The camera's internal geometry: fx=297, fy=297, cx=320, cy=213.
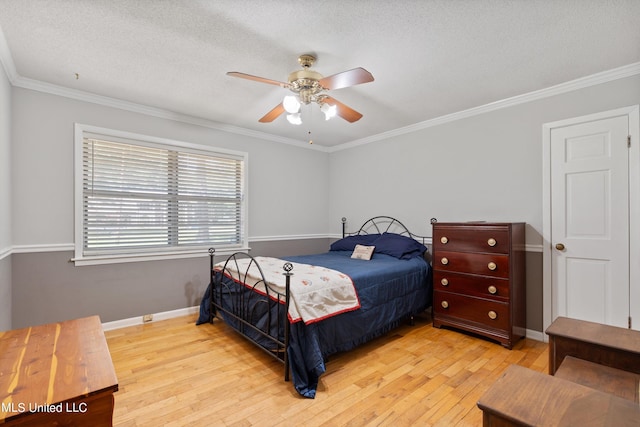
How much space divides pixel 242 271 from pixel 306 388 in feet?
4.08

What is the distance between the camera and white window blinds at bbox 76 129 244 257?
10.1 feet

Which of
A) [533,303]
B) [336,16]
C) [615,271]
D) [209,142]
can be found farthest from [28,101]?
[615,271]

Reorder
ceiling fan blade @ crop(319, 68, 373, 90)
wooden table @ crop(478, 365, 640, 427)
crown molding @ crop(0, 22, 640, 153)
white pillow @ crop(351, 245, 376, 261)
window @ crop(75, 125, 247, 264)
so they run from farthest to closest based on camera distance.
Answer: white pillow @ crop(351, 245, 376, 261) → window @ crop(75, 125, 247, 264) → crown molding @ crop(0, 22, 640, 153) → ceiling fan blade @ crop(319, 68, 373, 90) → wooden table @ crop(478, 365, 640, 427)

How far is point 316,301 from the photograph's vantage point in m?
2.24

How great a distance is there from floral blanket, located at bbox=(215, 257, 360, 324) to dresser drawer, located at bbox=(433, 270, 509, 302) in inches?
47.1

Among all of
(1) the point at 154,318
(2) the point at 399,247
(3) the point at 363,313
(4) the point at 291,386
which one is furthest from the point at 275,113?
(1) the point at 154,318

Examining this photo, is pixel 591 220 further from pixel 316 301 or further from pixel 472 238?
pixel 316 301

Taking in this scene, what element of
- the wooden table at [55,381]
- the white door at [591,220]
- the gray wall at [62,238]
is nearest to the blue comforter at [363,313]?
the gray wall at [62,238]

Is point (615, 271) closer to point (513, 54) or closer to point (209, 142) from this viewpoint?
point (513, 54)

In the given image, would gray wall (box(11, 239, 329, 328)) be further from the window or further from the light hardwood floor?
the light hardwood floor

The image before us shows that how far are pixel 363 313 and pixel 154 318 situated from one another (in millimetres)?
2411

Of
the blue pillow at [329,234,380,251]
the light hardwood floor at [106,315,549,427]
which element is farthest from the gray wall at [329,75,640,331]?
the light hardwood floor at [106,315,549,427]

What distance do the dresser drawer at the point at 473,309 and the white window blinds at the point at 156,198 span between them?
2.64 meters

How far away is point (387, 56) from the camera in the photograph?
2.25m
